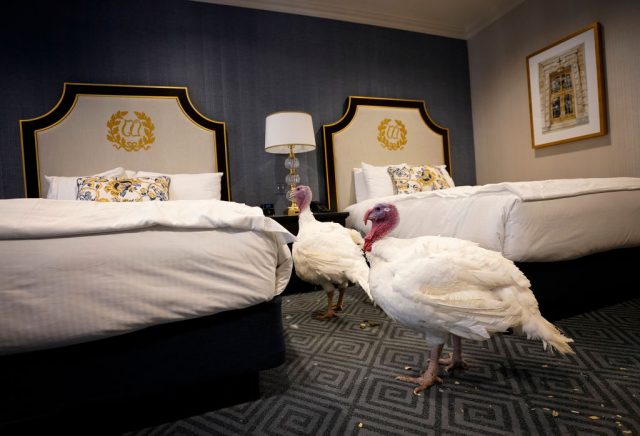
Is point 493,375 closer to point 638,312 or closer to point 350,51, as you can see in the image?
point 638,312

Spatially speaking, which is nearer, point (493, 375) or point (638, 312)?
point (493, 375)

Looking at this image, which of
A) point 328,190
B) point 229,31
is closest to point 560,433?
point 328,190

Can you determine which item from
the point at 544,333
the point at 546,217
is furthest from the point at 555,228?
the point at 544,333

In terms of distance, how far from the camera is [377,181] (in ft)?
11.2

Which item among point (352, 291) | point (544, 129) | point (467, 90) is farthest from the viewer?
point (467, 90)

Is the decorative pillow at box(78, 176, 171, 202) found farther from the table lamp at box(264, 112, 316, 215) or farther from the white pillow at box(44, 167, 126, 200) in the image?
the table lamp at box(264, 112, 316, 215)

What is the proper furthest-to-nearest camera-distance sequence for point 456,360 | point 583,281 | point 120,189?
point 120,189 < point 583,281 < point 456,360

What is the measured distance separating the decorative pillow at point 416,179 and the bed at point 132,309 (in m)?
2.18

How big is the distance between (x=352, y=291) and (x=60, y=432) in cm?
192

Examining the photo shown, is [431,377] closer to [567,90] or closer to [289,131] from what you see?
[289,131]

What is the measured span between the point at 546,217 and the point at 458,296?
0.92 meters

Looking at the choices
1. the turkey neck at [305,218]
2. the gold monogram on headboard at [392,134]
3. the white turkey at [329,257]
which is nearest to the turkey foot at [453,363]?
the white turkey at [329,257]

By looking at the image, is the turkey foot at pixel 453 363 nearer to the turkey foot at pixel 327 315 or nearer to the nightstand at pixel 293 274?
the turkey foot at pixel 327 315

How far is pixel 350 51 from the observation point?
12.6ft
